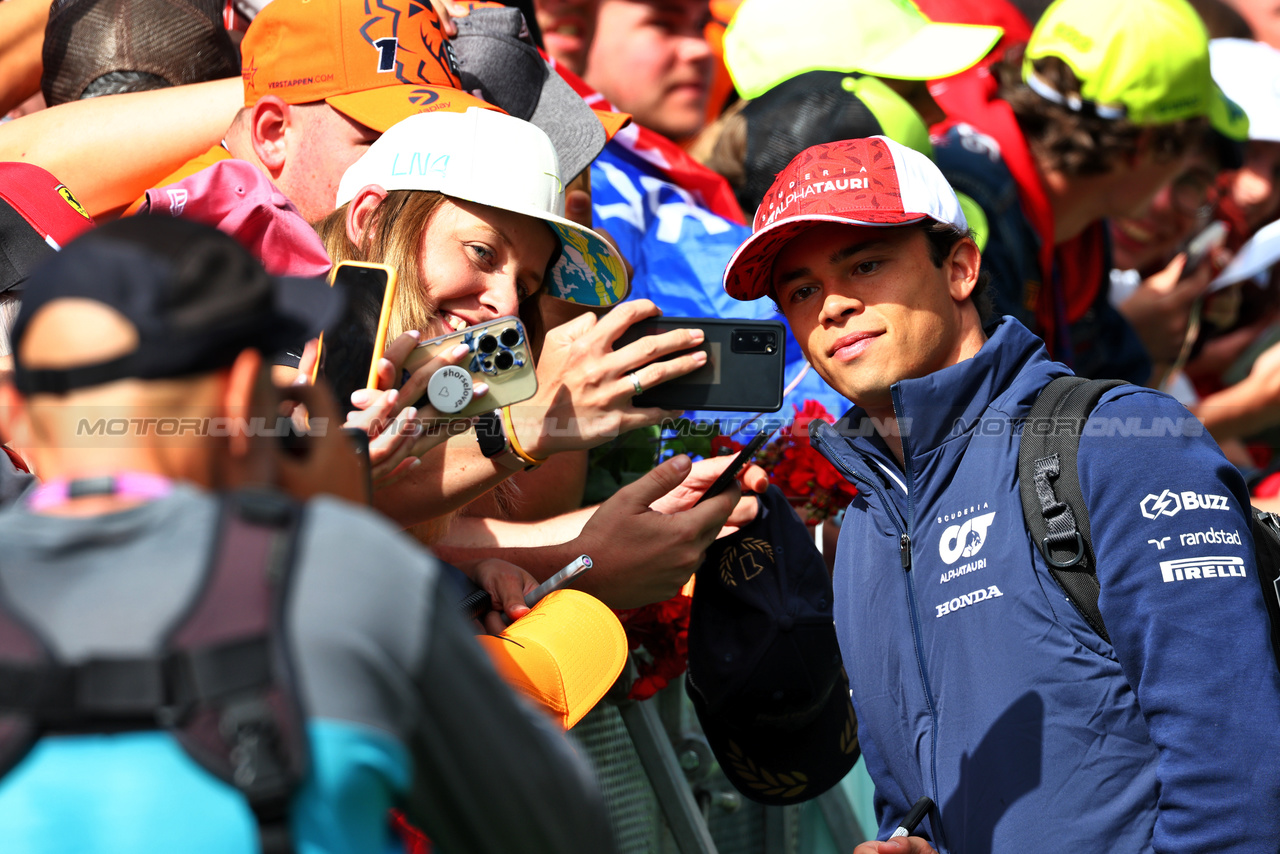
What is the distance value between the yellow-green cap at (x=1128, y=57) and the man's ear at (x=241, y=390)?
13.7 ft

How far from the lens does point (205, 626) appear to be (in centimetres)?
102

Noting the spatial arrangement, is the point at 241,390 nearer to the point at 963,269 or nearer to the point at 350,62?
the point at 963,269

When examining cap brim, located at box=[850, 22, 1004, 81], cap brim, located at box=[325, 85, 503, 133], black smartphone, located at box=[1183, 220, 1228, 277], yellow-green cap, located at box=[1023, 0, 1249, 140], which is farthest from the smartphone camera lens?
black smartphone, located at box=[1183, 220, 1228, 277]

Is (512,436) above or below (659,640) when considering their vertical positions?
above

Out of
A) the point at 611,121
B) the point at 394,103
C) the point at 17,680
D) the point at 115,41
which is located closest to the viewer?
the point at 17,680

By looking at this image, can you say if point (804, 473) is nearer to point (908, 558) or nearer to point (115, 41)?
point (908, 558)

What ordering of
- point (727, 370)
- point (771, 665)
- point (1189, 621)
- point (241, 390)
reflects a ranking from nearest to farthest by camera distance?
1. point (241, 390)
2. point (1189, 621)
3. point (727, 370)
4. point (771, 665)

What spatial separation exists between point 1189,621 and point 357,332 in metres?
1.38

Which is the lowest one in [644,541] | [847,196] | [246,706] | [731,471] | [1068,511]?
[644,541]

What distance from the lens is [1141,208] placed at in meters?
5.02

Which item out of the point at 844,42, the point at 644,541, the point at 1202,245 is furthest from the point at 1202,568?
the point at 1202,245

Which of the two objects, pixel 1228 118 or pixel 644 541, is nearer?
pixel 644 541

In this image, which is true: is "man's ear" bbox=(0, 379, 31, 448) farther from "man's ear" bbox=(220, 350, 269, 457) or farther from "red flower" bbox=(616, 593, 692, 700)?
"red flower" bbox=(616, 593, 692, 700)

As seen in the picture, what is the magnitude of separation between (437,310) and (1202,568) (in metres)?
1.51
